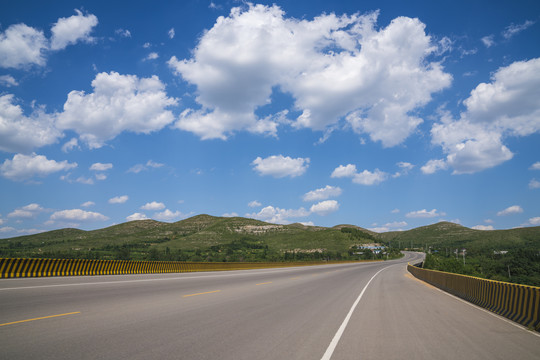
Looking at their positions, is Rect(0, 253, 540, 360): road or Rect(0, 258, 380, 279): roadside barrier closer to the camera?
Rect(0, 253, 540, 360): road

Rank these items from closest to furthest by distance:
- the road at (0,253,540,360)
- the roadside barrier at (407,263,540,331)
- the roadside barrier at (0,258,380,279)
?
the road at (0,253,540,360)
the roadside barrier at (407,263,540,331)
the roadside barrier at (0,258,380,279)

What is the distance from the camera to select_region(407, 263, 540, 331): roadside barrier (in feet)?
29.9

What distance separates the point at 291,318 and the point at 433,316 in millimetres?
4281

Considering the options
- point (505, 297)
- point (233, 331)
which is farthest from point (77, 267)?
point (505, 297)

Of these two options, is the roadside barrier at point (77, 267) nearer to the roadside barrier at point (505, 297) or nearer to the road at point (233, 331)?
the road at point (233, 331)

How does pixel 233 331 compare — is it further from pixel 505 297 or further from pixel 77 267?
pixel 77 267

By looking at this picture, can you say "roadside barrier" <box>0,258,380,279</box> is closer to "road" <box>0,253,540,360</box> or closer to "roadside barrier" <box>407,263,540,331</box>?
"road" <box>0,253,540,360</box>

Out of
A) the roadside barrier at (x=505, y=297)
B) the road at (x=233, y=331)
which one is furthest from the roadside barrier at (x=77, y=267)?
the roadside barrier at (x=505, y=297)

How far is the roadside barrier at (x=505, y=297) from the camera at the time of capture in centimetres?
910

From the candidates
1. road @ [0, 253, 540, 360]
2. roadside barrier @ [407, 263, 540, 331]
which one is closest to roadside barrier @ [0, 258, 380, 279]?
road @ [0, 253, 540, 360]

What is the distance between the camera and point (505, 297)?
11086 mm

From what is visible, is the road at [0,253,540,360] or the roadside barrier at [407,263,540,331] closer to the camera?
the road at [0,253,540,360]

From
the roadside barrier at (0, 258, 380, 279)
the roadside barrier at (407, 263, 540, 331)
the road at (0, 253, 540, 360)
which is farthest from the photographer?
the roadside barrier at (0, 258, 380, 279)

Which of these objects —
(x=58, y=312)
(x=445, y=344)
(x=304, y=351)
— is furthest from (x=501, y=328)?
(x=58, y=312)
